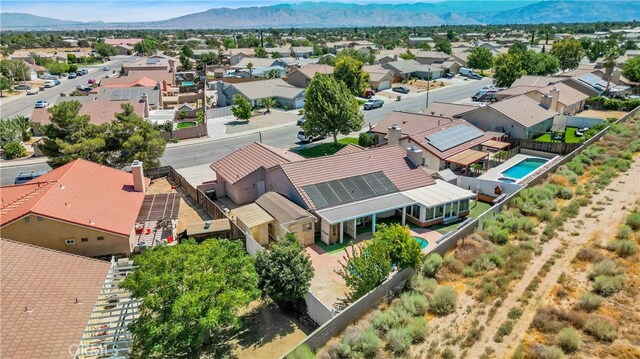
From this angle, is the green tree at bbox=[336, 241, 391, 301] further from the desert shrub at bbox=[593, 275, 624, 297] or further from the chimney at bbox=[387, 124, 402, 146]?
the chimney at bbox=[387, 124, 402, 146]

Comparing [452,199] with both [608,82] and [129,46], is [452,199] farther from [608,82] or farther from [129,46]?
[129,46]

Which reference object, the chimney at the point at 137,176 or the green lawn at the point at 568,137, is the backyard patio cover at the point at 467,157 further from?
the chimney at the point at 137,176

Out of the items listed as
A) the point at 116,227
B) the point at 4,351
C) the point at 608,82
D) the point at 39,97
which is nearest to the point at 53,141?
the point at 116,227

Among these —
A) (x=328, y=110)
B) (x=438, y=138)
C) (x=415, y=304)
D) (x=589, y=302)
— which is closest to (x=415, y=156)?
(x=438, y=138)

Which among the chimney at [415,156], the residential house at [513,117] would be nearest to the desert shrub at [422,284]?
the chimney at [415,156]

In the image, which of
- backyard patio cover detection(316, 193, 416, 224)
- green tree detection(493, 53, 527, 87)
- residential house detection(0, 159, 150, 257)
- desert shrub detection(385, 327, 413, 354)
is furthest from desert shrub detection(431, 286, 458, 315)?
green tree detection(493, 53, 527, 87)

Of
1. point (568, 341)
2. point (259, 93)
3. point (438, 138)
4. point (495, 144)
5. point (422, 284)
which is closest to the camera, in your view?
point (568, 341)

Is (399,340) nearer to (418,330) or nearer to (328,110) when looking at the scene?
(418,330)
